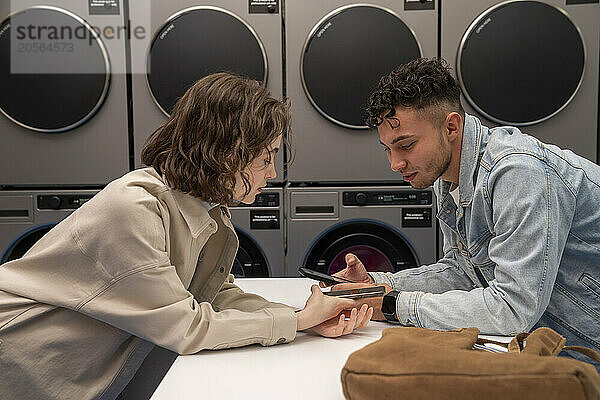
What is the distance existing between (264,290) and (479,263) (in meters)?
0.61

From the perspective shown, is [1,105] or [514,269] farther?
[1,105]

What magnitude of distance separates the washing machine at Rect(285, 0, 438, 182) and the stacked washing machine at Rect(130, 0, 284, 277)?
0.11 metres

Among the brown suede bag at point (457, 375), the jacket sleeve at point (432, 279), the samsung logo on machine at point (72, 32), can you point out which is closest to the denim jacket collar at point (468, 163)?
the jacket sleeve at point (432, 279)

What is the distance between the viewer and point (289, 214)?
9.84ft

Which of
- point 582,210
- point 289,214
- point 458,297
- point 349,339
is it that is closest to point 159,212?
point 349,339

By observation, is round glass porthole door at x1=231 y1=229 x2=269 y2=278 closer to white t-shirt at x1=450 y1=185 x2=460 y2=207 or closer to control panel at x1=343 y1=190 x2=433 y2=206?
control panel at x1=343 y1=190 x2=433 y2=206

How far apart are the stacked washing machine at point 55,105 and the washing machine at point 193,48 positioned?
0.10 m

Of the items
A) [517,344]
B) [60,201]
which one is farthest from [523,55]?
[60,201]

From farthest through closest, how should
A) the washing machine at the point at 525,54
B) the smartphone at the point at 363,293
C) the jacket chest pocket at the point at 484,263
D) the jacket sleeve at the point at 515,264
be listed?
the washing machine at the point at 525,54
the jacket chest pocket at the point at 484,263
the smartphone at the point at 363,293
the jacket sleeve at the point at 515,264

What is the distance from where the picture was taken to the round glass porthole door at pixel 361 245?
9.98 ft

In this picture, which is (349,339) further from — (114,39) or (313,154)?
(114,39)

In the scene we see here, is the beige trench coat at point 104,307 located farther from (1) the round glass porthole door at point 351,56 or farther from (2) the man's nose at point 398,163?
(1) the round glass porthole door at point 351,56

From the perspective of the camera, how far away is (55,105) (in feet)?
9.84

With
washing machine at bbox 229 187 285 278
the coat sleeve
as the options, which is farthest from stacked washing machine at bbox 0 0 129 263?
the coat sleeve
